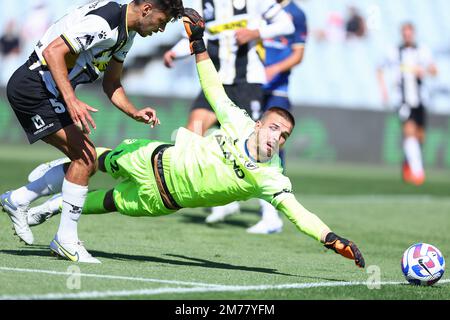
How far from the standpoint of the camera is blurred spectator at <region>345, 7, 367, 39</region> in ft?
91.9

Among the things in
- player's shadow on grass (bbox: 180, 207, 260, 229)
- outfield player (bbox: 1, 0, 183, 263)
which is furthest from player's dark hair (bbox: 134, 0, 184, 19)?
player's shadow on grass (bbox: 180, 207, 260, 229)

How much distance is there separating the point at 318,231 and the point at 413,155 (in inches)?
541

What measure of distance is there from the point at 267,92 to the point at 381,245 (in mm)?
2734

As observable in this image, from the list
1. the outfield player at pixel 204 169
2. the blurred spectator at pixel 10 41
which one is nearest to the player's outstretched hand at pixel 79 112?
the outfield player at pixel 204 169

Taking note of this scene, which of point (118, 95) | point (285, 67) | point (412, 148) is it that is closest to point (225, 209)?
point (285, 67)

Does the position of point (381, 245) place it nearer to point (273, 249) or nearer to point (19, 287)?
point (273, 249)

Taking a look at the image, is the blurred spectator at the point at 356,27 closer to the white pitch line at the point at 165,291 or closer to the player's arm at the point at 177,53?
the player's arm at the point at 177,53

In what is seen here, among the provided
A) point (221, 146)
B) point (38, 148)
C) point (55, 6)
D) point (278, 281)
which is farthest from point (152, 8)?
→ point (55, 6)

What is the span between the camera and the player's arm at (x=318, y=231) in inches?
242

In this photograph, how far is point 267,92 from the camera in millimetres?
11312

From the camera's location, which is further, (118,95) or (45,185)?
(118,95)

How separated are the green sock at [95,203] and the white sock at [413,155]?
13172 mm

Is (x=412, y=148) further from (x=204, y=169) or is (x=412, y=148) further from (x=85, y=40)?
(x=85, y=40)

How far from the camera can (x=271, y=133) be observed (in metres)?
6.72
